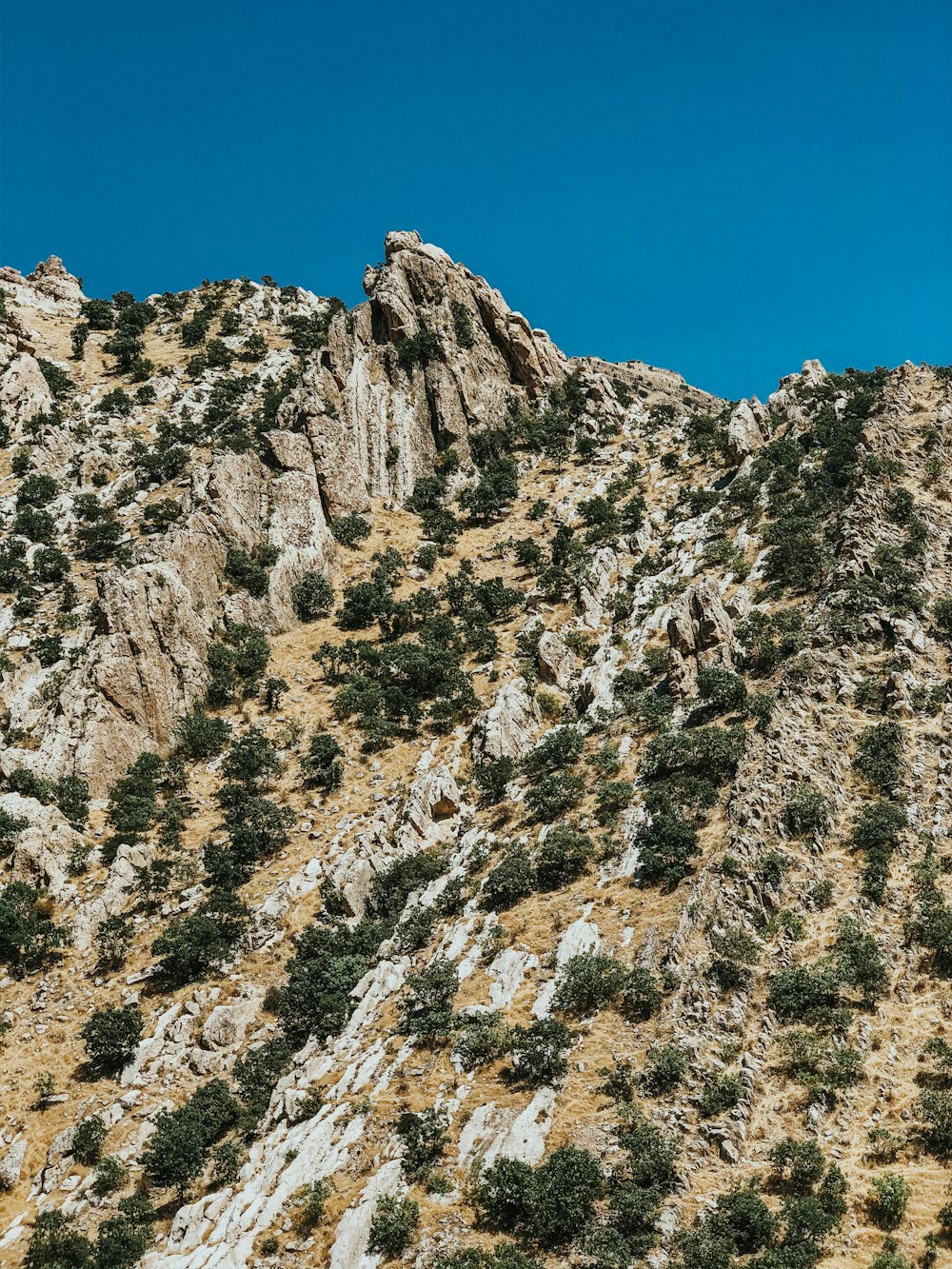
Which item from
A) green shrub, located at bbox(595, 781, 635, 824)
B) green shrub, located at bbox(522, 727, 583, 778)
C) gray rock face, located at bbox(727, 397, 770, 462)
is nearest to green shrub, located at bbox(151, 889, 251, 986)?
green shrub, located at bbox(522, 727, 583, 778)

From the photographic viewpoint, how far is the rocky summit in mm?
23422

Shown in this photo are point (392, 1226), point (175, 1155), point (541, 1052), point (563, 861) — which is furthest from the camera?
point (563, 861)

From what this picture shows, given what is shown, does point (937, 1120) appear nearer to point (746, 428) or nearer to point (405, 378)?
point (746, 428)

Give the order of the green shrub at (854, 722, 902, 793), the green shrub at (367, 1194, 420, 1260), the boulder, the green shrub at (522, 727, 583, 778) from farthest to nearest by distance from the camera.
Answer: the boulder, the green shrub at (522, 727, 583, 778), the green shrub at (854, 722, 902, 793), the green shrub at (367, 1194, 420, 1260)

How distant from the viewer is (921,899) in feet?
89.9

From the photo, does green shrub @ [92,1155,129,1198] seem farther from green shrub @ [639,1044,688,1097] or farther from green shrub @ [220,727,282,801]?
green shrub @ [639,1044,688,1097]

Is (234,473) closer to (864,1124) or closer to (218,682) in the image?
(218,682)

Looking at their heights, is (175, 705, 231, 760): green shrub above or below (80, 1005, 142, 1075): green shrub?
above

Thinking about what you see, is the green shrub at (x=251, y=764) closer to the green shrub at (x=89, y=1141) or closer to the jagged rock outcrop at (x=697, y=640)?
the green shrub at (x=89, y=1141)

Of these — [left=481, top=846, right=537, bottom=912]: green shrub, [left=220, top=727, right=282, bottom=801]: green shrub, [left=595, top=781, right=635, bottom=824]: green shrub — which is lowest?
[left=481, top=846, right=537, bottom=912]: green shrub

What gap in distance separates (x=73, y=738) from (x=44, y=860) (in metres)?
8.36

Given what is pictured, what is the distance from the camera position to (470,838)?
136 feet

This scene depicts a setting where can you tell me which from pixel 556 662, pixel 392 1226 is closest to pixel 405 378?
pixel 556 662

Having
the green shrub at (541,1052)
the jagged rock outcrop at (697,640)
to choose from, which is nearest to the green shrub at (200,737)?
the jagged rock outcrop at (697,640)
